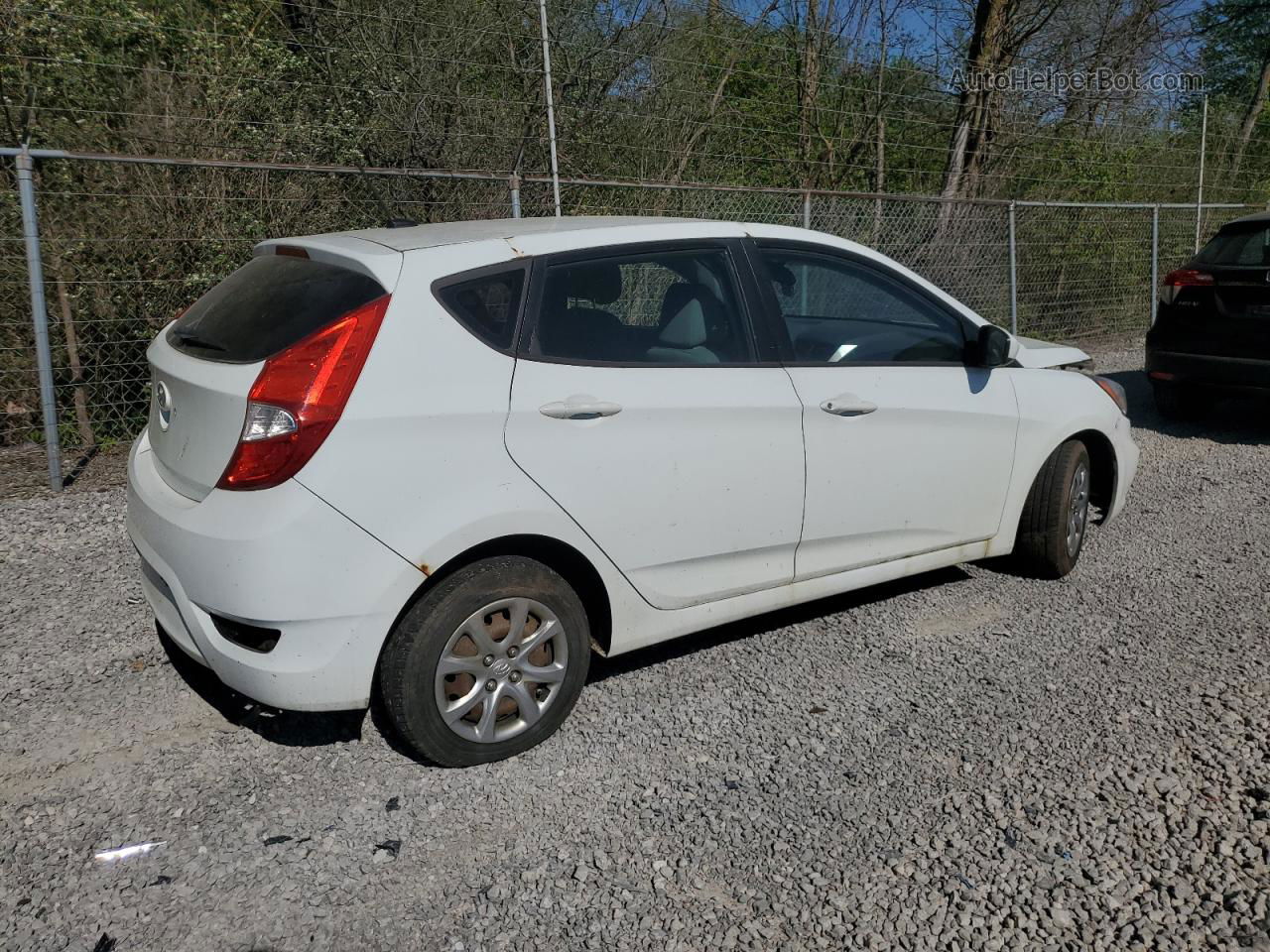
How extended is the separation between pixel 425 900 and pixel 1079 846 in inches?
67.6

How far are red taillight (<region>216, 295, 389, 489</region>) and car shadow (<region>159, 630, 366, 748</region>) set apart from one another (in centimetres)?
98

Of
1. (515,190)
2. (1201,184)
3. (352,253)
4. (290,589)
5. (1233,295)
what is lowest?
(290,589)

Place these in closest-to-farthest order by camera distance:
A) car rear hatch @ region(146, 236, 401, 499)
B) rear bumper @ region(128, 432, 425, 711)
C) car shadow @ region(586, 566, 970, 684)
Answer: rear bumper @ region(128, 432, 425, 711), car rear hatch @ region(146, 236, 401, 499), car shadow @ region(586, 566, 970, 684)

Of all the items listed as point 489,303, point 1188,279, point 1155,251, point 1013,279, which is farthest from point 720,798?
point 1155,251

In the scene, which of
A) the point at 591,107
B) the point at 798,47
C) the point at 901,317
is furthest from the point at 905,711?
the point at 798,47

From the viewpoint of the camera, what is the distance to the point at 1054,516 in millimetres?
4727

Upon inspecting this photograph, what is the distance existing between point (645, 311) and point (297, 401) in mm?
1293

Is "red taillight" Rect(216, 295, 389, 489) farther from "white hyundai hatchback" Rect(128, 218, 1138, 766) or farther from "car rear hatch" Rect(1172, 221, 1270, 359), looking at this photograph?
"car rear hatch" Rect(1172, 221, 1270, 359)

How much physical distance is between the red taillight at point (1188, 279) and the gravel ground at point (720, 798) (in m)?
3.93

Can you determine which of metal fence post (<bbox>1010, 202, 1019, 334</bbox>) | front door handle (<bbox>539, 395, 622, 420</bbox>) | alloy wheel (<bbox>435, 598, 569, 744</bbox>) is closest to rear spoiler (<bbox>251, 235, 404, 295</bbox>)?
front door handle (<bbox>539, 395, 622, 420</bbox>)

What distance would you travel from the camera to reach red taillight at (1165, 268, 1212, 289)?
7695mm

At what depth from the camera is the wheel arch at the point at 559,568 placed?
3.11m

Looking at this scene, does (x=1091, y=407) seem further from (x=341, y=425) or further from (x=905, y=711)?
(x=341, y=425)

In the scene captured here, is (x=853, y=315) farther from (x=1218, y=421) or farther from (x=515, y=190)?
(x=1218, y=421)
